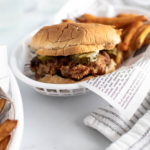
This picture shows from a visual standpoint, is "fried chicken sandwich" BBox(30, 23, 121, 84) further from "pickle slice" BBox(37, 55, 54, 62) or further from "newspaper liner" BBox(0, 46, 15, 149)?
"newspaper liner" BBox(0, 46, 15, 149)

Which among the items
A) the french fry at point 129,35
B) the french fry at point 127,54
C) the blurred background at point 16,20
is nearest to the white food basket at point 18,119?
the french fry at point 129,35

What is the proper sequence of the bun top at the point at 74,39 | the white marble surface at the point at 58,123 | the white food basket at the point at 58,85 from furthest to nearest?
the bun top at the point at 74,39 → the white food basket at the point at 58,85 → the white marble surface at the point at 58,123

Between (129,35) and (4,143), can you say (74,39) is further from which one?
(4,143)

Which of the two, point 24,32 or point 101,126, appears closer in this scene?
point 101,126

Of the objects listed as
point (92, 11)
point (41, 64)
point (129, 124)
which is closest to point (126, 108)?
point (129, 124)

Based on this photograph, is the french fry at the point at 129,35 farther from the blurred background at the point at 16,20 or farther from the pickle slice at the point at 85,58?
the blurred background at the point at 16,20

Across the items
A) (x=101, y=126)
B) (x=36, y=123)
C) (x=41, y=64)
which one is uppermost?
(x=41, y=64)

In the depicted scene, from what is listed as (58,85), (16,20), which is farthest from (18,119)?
(16,20)

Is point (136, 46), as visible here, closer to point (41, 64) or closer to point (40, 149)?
point (41, 64)
